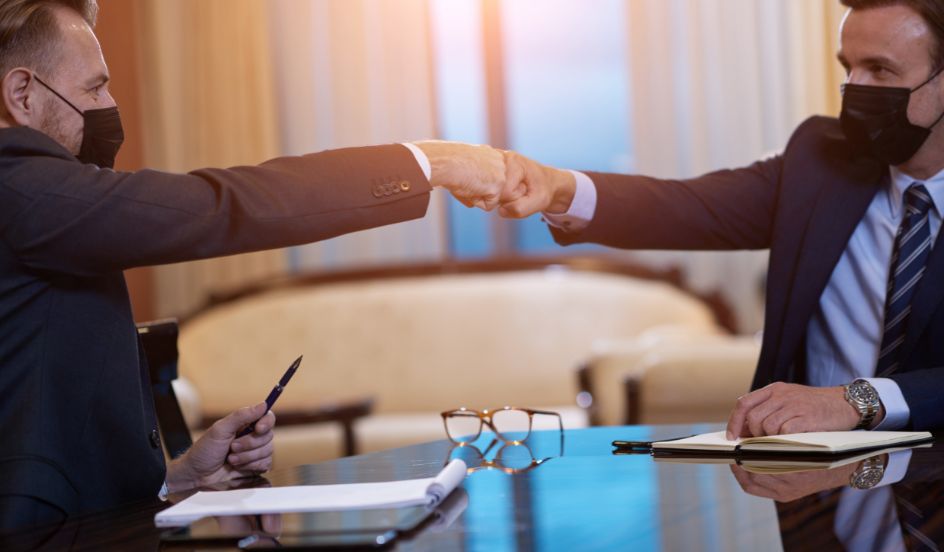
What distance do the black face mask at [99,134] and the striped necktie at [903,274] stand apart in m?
1.45

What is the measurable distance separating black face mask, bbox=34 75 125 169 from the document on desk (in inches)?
22.5

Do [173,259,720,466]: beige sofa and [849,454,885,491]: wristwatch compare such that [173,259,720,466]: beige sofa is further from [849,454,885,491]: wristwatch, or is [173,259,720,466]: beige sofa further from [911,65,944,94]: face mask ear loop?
[849,454,885,491]: wristwatch

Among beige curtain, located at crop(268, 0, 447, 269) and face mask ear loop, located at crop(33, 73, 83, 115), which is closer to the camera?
face mask ear loop, located at crop(33, 73, 83, 115)

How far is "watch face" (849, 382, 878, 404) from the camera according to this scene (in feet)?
5.46

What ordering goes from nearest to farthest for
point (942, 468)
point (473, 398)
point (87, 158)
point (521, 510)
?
point (521, 510)
point (942, 468)
point (87, 158)
point (473, 398)

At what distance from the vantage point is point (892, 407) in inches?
66.1

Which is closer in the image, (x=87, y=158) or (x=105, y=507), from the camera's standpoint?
(x=105, y=507)

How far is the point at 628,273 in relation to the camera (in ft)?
17.1

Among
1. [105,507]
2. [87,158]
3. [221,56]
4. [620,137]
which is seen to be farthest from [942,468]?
[221,56]

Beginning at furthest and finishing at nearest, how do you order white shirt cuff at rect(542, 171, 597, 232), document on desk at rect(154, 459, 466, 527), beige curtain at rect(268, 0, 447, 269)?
1. beige curtain at rect(268, 0, 447, 269)
2. white shirt cuff at rect(542, 171, 597, 232)
3. document on desk at rect(154, 459, 466, 527)

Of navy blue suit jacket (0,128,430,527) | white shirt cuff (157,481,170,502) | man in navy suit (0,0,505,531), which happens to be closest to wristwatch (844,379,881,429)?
man in navy suit (0,0,505,531)

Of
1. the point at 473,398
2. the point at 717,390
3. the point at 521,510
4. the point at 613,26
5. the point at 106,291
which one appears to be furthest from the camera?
the point at 613,26

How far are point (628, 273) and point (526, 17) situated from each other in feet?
5.00

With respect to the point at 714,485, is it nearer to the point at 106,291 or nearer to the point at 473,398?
the point at 106,291
